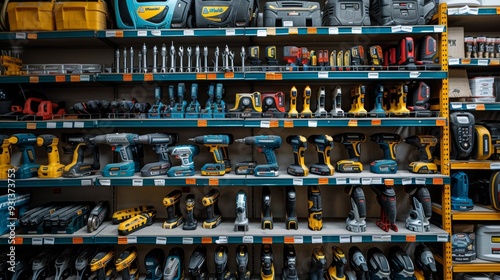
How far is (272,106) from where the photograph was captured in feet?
8.79

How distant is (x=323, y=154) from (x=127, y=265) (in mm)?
2101

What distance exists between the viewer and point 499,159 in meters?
2.68

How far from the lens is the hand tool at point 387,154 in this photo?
8.85 ft

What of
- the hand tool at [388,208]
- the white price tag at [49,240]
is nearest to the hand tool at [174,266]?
the white price tag at [49,240]

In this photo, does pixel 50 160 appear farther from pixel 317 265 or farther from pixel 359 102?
pixel 359 102

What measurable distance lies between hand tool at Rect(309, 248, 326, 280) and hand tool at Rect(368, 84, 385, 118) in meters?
1.44

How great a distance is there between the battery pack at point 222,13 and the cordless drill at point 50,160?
6.00ft

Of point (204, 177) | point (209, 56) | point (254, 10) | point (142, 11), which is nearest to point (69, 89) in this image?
point (142, 11)

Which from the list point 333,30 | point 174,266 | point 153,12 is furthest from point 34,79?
point 333,30

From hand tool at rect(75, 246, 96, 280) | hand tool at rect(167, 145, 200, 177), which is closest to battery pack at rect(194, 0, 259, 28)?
hand tool at rect(167, 145, 200, 177)

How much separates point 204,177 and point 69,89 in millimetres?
1920

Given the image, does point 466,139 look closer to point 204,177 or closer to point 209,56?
point 204,177

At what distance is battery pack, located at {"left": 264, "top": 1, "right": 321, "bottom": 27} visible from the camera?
2.65 m

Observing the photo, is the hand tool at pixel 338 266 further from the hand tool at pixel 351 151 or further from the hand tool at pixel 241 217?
the hand tool at pixel 241 217
